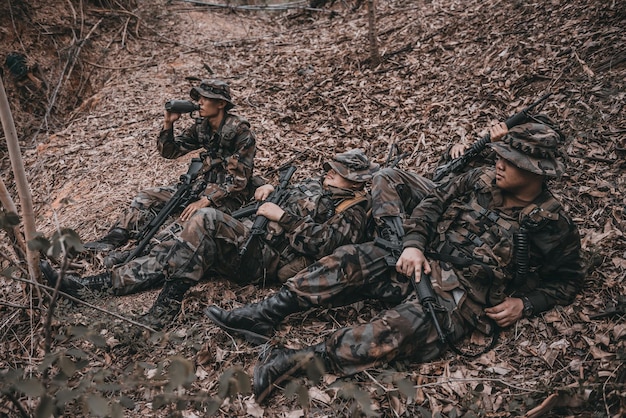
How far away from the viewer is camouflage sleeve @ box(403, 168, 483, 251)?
11.7 ft

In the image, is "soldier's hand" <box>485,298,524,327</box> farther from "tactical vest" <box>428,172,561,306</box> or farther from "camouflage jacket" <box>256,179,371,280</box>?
"camouflage jacket" <box>256,179,371,280</box>

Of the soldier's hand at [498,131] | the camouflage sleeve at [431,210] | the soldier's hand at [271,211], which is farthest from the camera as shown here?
the soldier's hand at [498,131]

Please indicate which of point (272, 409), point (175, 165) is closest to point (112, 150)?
point (175, 165)

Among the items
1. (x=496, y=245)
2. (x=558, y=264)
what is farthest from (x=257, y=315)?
(x=558, y=264)

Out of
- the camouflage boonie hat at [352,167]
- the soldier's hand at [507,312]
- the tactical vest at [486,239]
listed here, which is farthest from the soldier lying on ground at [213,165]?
the soldier's hand at [507,312]

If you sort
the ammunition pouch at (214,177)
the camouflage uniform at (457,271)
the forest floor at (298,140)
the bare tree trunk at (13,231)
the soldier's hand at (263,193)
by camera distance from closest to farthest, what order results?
the forest floor at (298,140)
the bare tree trunk at (13,231)
the camouflage uniform at (457,271)
the soldier's hand at (263,193)
the ammunition pouch at (214,177)

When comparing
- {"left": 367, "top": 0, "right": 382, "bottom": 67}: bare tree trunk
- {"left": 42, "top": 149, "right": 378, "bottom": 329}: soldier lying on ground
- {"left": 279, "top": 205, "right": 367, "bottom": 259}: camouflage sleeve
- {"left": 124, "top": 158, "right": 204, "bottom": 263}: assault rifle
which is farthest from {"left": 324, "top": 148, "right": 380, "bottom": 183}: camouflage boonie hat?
{"left": 367, "top": 0, "right": 382, "bottom": 67}: bare tree trunk

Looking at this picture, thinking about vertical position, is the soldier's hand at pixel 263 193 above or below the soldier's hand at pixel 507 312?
above

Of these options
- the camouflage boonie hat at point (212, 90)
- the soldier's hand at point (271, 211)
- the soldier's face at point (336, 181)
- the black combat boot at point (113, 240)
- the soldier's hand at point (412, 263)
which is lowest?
the black combat boot at point (113, 240)

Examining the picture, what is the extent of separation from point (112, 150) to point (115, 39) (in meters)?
3.91

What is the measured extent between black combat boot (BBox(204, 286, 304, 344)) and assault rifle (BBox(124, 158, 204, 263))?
4.63 ft

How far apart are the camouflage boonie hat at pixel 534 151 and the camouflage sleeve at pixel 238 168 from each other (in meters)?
2.54

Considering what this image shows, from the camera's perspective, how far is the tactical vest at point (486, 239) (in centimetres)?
335

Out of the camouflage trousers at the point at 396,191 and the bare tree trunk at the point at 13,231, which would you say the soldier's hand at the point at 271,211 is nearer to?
the camouflage trousers at the point at 396,191
